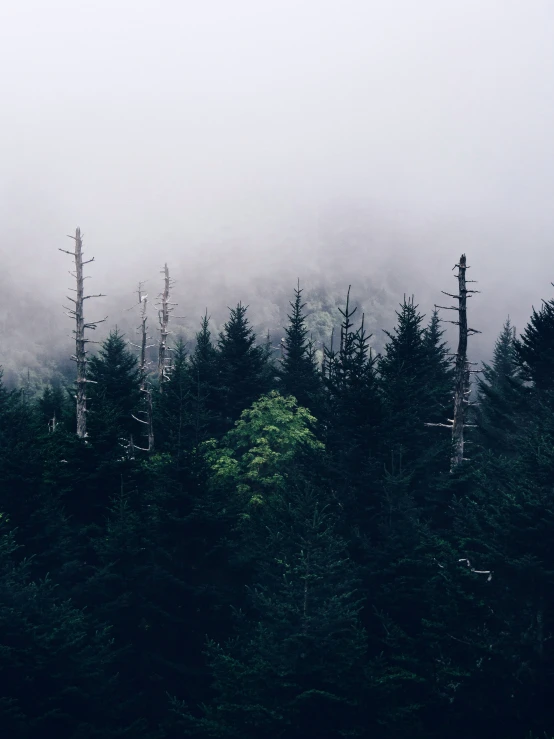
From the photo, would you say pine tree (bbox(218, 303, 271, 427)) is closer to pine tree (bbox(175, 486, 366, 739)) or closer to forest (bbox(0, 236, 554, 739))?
forest (bbox(0, 236, 554, 739))

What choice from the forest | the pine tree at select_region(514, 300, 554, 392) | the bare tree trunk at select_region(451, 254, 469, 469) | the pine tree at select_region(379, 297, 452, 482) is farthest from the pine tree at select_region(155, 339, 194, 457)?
the pine tree at select_region(514, 300, 554, 392)

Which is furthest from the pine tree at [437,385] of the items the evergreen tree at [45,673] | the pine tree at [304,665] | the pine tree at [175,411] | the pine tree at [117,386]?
the evergreen tree at [45,673]

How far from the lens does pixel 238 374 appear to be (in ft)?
128

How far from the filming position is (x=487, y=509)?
63.1 ft

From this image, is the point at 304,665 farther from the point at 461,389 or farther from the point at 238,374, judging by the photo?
the point at 238,374

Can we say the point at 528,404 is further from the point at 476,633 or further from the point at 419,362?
the point at 476,633

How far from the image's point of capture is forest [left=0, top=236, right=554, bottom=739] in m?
16.4

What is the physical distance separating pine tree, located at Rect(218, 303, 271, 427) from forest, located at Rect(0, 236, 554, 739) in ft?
25.4

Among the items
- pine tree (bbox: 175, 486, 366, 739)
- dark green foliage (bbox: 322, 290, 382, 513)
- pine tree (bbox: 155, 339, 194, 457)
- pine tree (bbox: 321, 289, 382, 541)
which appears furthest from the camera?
pine tree (bbox: 155, 339, 194, 457)

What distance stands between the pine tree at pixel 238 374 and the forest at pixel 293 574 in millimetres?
7756

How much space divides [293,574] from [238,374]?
73.8 ft

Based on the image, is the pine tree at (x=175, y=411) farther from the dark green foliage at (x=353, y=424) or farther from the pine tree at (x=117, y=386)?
the dark green foliage at (x=353, y=424)

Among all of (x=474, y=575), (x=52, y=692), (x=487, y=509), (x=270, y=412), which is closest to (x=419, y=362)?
(x=270, y=412)

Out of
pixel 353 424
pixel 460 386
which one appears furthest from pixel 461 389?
pixel 353 424
